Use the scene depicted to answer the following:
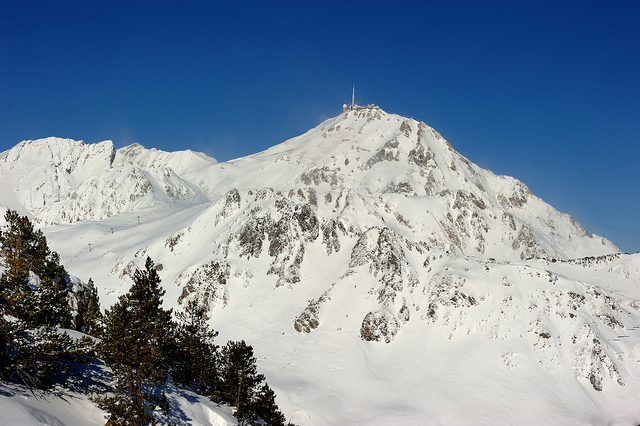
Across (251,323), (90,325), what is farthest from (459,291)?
(90,325)

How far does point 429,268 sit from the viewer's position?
272ft

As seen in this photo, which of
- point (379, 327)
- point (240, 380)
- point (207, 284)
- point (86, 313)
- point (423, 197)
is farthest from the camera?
point (423, 197)

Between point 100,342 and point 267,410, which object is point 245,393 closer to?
point 267,410

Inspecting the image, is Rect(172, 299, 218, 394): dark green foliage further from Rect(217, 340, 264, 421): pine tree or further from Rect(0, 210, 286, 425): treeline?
Rect(0, 210, 286, 425): treeline

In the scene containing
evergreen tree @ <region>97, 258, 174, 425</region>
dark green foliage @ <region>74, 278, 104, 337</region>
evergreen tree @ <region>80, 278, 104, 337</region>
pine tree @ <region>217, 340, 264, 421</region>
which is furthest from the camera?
dark green foliage @ <region>74, 278, 104, 337</region>

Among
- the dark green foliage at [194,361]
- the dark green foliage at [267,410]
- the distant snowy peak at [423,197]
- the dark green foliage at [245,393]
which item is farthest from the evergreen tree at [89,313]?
the distant snowy peak at [423,197]

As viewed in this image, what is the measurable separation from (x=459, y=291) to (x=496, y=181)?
122363 mm

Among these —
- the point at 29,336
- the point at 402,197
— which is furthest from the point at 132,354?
the point at 402,197

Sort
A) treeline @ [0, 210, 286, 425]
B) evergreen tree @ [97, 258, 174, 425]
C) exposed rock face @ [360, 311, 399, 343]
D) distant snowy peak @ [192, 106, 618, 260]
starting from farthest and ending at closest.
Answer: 1. distant snowy peak @ [192, 106, 618, 260]
2. exposed rock face @ [360, 311, 399, 343]
3. evergreen tree @ [97, 258, 174, 425]
4. treeline @ [0, 210, 286, 425]

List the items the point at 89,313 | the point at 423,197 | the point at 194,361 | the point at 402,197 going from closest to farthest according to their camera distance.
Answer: the point at 194,361, the point at 89,313, the point at 402,197, the point at 423,197

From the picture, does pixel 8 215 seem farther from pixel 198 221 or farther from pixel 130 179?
pixel 130 179

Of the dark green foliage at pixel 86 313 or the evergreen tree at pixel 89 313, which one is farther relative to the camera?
the dark green foliage at pixel 86 313

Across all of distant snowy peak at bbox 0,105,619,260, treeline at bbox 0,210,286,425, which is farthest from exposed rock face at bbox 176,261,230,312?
treeline at bbox 0,210,286,425

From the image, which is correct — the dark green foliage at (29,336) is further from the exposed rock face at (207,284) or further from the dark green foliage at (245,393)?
the exposed rock face at (207,284)
